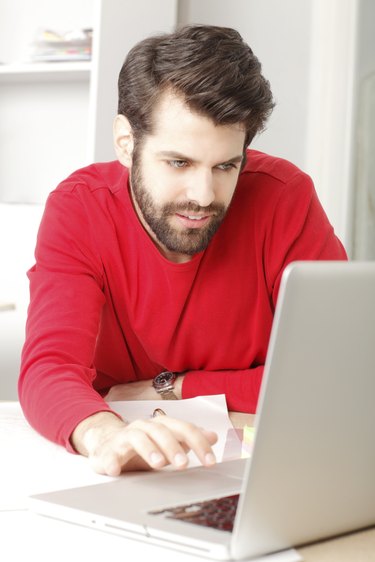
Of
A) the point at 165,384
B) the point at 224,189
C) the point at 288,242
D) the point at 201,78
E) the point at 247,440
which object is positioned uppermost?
the point at 201,78

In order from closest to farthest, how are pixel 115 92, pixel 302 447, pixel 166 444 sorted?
pixel 302 447 → pixel 166 444 → pixel 115 92

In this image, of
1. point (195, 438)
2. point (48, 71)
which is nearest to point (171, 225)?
point (195, 438)

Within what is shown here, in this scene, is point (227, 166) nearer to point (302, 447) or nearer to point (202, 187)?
point (202, 187)

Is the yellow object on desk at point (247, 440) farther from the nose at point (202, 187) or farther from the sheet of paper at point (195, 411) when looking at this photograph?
the nose at point (202, 187)

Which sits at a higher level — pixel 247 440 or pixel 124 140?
pixel 124 140

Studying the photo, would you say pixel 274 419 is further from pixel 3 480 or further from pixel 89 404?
pixel 89 404

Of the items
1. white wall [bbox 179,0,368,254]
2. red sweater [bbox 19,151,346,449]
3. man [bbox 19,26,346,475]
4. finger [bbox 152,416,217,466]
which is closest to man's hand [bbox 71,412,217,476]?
finger [bbox 152,416,217,466]

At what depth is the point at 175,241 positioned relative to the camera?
5.22 ft

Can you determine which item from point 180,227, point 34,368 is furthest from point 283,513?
point 180,227

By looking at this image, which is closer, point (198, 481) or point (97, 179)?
point (198, 481)

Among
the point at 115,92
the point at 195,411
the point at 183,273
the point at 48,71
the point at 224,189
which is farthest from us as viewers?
the point at 48,71

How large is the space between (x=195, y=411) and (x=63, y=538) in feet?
1.98

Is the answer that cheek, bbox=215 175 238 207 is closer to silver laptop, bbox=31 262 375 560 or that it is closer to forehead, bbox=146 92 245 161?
forehead, bbox=146 92 245 161

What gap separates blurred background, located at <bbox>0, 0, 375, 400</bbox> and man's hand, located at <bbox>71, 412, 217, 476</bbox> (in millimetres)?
2009
